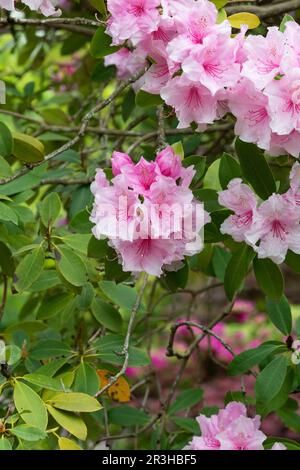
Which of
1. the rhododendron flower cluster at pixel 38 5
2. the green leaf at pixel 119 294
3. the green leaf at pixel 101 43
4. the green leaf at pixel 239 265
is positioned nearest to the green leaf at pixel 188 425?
the green leaf at pixel 119 294

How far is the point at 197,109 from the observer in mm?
1206

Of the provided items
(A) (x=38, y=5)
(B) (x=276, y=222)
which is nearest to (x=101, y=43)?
(A) (x=38, y=5)

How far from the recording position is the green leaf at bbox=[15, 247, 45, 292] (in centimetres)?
141

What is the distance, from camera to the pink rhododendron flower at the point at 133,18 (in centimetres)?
121

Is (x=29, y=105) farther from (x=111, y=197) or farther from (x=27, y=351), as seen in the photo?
(x=111, y=197)

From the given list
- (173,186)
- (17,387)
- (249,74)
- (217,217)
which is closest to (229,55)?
(249,74)

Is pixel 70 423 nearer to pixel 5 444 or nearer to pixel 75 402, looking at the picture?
pixel 75 402

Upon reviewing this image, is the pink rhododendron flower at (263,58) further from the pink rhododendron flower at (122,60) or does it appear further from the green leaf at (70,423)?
the pink rhododendron flower at (122,60)

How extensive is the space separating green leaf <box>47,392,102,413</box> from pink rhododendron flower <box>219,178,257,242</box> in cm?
38

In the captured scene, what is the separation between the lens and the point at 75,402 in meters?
1.32

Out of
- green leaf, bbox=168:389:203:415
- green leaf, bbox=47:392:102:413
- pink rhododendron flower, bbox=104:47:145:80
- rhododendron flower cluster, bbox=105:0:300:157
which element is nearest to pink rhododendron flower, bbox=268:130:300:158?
rhododendron flower cluster, bbox=105:0:300:157

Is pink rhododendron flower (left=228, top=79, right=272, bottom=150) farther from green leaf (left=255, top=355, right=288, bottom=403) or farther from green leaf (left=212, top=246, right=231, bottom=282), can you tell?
green leaf (left=212, top=246, right=231, bottom=282)

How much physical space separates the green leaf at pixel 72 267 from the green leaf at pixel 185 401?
0.64 metres

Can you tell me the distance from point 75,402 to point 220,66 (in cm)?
63
